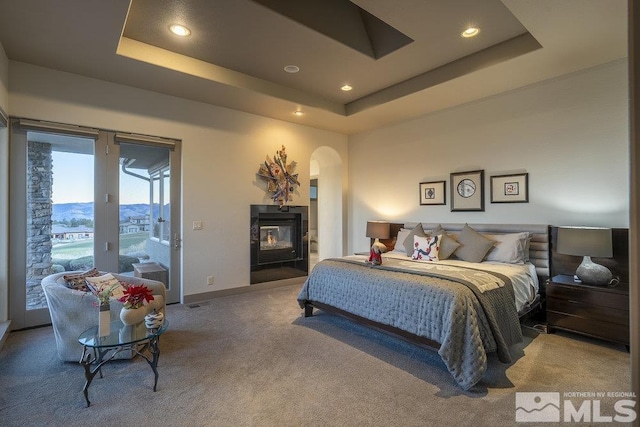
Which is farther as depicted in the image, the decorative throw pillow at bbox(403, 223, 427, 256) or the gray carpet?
the decorative throw pillow at bbox(403, 223, 427, 256)

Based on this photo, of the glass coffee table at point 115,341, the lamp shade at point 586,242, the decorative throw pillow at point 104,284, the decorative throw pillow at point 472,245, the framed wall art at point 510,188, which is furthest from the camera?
the framed wall art at point 510,188

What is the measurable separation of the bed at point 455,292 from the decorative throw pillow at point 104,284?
1.94 m

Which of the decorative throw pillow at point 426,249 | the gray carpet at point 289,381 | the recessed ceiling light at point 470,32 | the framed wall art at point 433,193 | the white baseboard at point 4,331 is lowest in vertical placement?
the gray carpet at point 289,381

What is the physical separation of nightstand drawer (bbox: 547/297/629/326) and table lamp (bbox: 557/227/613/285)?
0.81ft

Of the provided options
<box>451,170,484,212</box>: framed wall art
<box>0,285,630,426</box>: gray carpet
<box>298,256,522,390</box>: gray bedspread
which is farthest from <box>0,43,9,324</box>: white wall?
<box>451,170,484,212</box>: framed wall art

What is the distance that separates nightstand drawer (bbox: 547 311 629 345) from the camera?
115 inches

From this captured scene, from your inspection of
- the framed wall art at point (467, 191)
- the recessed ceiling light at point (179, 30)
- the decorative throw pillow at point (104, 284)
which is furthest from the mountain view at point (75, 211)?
the framed wall art at point (467, 191)

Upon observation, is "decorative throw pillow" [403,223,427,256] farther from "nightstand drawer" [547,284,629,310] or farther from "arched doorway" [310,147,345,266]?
"arched doorway" [310,147,345,266]

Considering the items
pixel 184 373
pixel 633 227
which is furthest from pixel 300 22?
pixel 184 373

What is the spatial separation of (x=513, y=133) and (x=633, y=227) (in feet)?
12.6

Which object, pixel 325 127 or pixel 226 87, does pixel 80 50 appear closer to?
pixel 226 87

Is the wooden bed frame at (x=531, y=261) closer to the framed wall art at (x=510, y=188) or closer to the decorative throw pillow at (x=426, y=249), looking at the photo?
the framed wall art at (x=510, y=188)

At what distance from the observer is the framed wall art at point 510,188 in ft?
13.5

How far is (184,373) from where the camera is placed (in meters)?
2.55
